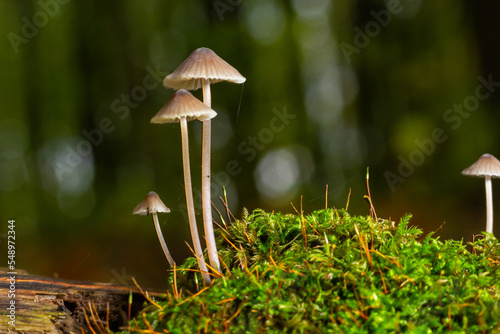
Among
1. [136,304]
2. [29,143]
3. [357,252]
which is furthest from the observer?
[29,143]

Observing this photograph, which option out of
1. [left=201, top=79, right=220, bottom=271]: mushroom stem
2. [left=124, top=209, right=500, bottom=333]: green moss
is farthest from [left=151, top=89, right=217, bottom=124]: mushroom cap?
[left=124, top=209, right=500, bottom=333]: green moss

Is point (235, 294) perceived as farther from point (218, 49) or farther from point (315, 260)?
point (218, 49)

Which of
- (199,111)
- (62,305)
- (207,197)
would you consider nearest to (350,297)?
(207,197)

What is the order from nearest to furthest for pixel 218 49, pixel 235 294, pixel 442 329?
pixel 442 329
pixel 235 294
pixel 218 49

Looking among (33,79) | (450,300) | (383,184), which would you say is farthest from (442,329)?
(33,79)

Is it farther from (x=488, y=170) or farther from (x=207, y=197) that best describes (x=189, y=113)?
(x=488, y=170)

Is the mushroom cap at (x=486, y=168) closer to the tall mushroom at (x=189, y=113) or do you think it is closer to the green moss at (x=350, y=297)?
the green moss at (x=350, y=297)

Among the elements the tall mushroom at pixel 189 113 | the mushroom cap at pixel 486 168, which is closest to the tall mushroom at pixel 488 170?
the mushroom cap at pixel 486 168

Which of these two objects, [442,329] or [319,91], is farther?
[319,91]
